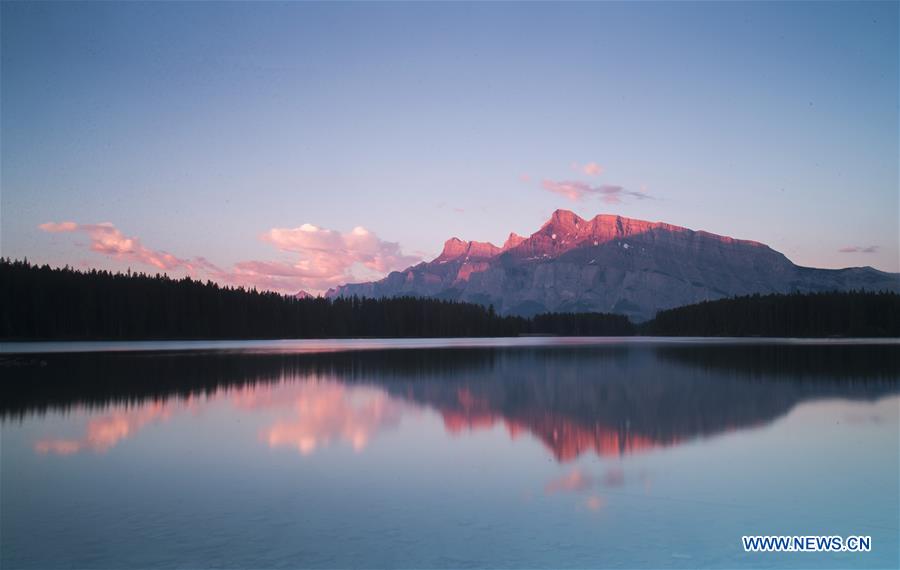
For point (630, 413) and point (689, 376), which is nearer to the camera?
point (630, 413)

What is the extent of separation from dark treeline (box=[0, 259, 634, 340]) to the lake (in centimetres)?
8823

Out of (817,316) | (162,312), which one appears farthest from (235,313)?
(817,316)

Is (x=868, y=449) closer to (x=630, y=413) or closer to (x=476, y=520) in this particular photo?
(x=630, y=413)

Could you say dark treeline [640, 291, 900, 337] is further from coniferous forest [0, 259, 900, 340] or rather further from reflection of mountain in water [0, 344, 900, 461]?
reflection of mountain in water [0, 344, 900, 461]

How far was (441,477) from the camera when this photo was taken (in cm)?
1622

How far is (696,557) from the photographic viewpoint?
1030 centimetres

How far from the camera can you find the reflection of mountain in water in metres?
23.6

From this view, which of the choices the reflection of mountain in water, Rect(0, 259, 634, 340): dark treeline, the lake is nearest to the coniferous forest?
Rect(0, 259, 634, 340): dark treeline

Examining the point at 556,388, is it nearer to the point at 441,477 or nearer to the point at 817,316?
the point at 441,477

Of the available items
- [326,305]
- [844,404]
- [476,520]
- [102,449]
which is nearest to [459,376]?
[844,404]

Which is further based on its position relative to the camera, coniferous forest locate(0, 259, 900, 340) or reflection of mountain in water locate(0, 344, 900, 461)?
coniferous forest locate(0, 259, 900, 340)

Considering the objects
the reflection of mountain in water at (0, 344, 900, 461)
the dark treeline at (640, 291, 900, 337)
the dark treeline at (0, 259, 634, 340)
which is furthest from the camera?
the dark treeline at (640, 291, 900, 337)

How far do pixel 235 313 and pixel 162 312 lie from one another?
22.1 metres

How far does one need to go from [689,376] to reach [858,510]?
3099 cm
